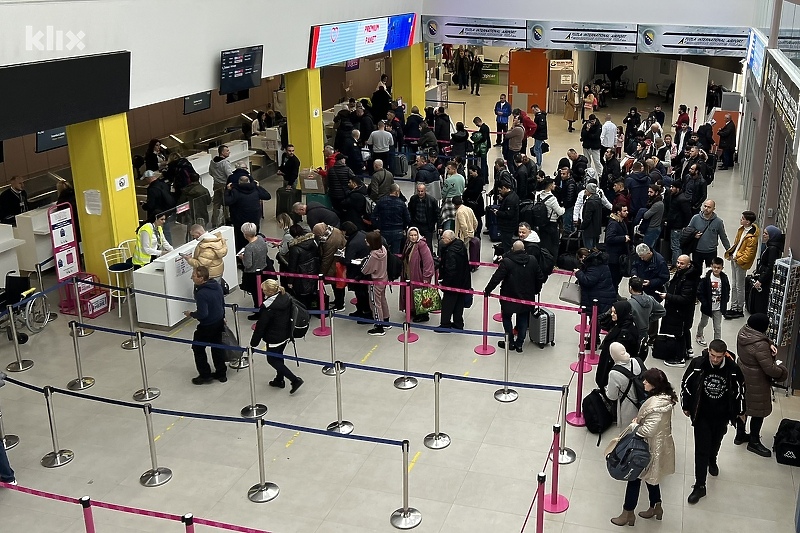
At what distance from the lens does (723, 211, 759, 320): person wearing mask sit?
11539 millimetres

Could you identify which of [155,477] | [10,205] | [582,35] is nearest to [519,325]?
[155,477]

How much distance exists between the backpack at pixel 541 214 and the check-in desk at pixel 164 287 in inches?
205

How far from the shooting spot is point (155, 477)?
27.0ft

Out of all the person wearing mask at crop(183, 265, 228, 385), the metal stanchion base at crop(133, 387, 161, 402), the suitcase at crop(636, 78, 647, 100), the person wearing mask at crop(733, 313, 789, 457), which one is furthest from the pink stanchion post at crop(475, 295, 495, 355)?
the suitcase at crop(636, 78, 647, 100)

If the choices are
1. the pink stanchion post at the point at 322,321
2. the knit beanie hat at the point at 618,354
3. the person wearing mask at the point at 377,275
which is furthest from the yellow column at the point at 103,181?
the knit beanie hat at the point at 618,354

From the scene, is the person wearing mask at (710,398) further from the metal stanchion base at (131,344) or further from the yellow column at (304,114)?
the yellow column at (304,114)

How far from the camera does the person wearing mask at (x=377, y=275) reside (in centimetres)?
1121

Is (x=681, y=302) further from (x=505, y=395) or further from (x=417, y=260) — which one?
(x=417, y=260)

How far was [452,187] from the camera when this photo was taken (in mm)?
14719

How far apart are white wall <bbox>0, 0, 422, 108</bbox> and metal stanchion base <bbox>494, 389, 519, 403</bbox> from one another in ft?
22.7

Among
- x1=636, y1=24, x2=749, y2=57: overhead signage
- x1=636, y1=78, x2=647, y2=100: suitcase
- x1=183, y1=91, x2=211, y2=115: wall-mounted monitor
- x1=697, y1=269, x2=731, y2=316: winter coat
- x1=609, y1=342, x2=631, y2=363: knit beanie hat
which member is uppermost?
x1=636, y1=24, x2=749, y2=57: overhead signage

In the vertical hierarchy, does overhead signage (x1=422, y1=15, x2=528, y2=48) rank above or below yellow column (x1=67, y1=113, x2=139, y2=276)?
above

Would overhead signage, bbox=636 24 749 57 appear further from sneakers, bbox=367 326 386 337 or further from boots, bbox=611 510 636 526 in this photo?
boots, bbox=611 510 636 526

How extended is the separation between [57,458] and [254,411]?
6.91ft
